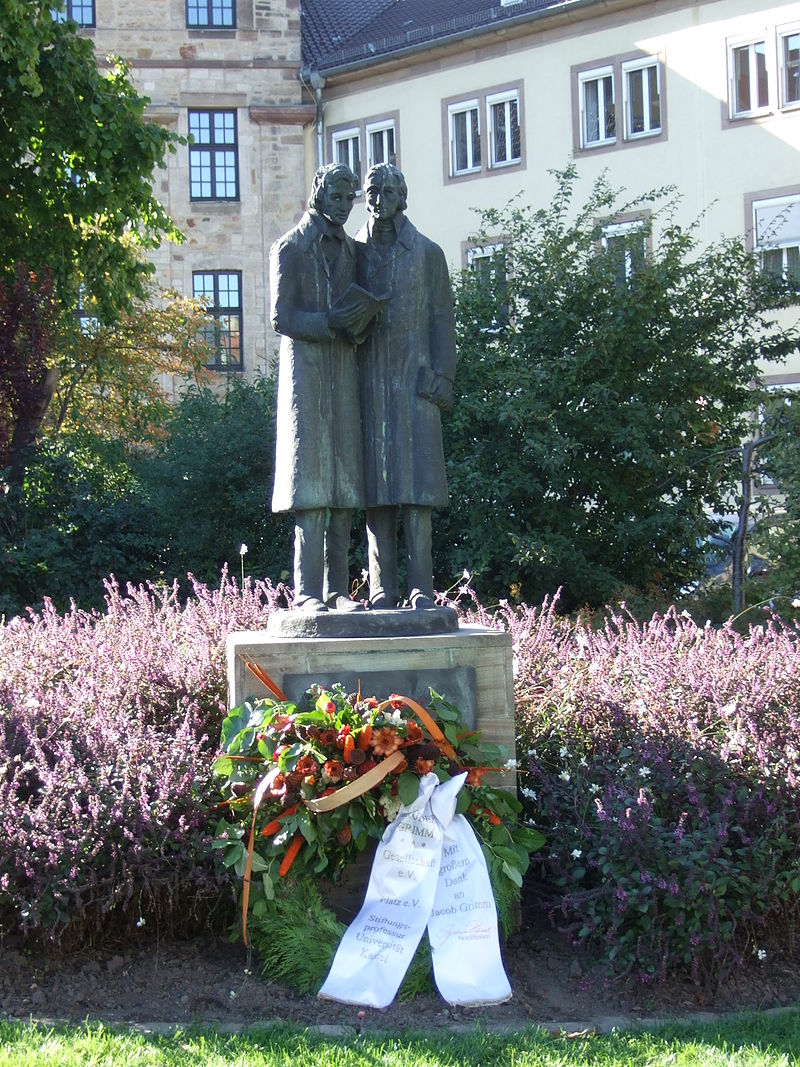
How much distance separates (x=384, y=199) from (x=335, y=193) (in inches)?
8.6

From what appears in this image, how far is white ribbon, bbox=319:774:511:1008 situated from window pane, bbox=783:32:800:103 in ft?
78.4

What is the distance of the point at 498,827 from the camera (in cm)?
561

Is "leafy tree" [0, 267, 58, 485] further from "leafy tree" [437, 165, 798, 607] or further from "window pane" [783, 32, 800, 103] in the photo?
"window pane" [783, 32, 800, 103]

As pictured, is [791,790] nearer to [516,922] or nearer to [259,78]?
[516,922]

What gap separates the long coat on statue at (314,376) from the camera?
6246 millimetres

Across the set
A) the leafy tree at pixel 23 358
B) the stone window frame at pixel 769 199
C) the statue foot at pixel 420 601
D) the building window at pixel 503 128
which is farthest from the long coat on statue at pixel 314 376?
the building window at pixel 503 128

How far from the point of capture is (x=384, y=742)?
5348mm

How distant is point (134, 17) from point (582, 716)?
98.0 ft

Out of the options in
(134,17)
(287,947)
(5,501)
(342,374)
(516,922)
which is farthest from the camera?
(134,17)

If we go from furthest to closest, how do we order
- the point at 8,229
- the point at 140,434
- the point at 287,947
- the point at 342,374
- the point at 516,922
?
the point at 140,434 < the point at 8,229 < the point at 342,374 < the point at 516,922 < the point at 287,947

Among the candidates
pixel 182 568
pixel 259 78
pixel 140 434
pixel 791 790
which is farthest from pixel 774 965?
pixel 259 78

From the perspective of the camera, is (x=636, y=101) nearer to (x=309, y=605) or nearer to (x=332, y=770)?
(x=309, y=605)

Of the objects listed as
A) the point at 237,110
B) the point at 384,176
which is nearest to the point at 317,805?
the point at 384,176

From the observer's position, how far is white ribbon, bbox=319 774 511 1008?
5.10 m
